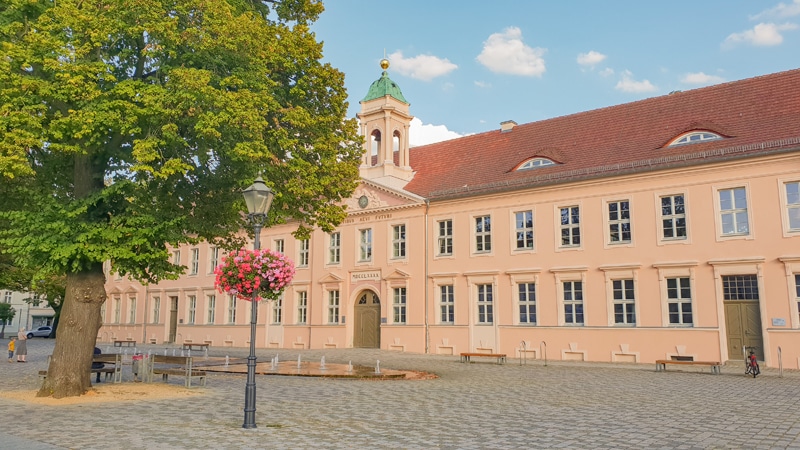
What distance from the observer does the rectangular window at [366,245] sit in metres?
33.4

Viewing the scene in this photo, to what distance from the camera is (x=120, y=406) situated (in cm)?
1213

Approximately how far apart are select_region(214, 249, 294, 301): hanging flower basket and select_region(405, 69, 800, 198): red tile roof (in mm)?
17887

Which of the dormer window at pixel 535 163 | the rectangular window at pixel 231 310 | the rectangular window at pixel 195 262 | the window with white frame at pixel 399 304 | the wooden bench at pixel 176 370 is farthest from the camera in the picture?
the rectangular window at pixel 195 262

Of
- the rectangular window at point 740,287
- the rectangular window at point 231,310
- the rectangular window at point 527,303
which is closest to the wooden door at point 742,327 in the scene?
the rectangular window at point 740,287

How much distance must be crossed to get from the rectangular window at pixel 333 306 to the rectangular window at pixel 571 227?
1318cm

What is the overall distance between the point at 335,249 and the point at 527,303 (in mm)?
11921

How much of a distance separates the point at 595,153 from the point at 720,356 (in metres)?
9.58

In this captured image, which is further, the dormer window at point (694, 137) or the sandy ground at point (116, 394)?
the dormer window at point (694, 137)

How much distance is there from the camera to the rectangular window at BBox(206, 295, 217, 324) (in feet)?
133

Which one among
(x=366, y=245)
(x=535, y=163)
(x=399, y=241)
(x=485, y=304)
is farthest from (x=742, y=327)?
(x=366, y=245)

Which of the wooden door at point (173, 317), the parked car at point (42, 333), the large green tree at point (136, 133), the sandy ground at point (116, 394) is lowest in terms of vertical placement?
the sandy ground at point (116, 394)

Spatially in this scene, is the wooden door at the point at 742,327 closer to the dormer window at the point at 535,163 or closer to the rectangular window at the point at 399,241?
the dormer window at the point at 535,163

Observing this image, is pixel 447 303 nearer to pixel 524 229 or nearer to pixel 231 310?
pixel 524 229

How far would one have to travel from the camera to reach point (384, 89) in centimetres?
3538
